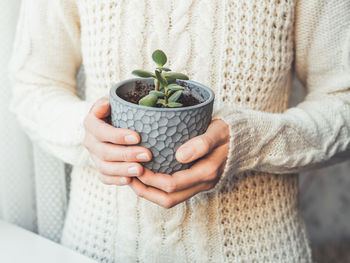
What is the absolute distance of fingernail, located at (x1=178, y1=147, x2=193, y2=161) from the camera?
0.47 meters

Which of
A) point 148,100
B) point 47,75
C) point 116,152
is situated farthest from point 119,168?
point 47,75

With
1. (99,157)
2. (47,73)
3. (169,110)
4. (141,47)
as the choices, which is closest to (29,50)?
(47,73)

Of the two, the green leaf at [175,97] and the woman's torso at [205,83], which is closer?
the green leaf at [175,97]

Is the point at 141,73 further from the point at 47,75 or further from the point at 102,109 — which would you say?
the point at 47,75

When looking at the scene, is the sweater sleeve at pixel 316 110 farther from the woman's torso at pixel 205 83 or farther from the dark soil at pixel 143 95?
the dark soil at pixel 143 95

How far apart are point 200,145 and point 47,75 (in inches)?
19.3

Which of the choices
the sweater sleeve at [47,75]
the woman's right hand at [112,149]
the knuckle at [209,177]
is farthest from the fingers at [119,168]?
the sweater sleeve at [47,75]

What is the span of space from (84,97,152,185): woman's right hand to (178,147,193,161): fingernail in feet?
0.13

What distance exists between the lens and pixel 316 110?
77 centimetres

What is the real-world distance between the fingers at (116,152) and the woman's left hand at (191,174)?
0.03 metres

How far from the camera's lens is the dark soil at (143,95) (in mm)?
506

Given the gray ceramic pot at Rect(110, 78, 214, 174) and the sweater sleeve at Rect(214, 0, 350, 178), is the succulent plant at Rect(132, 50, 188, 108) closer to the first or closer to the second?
the gray ceramic pot at Rect(110, 78, 214, 174)

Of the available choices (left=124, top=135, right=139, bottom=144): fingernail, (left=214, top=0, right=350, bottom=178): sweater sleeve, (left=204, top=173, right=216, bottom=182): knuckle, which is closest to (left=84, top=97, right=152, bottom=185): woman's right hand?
(left=124, top=135, right=139, bottom=144): fingernail

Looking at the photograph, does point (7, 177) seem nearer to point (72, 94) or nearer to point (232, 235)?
point (72, 94)
